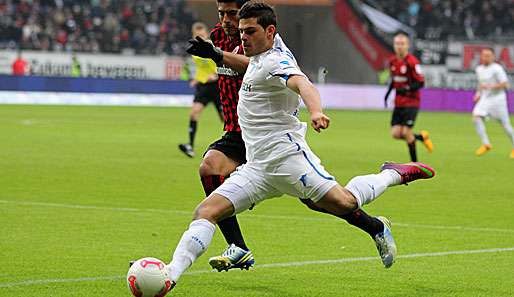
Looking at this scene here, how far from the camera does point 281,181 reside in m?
7.64

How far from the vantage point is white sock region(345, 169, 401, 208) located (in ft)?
26.4

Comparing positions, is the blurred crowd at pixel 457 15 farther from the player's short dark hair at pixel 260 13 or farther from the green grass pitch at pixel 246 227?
the player's short dark hair at pixel 260 13

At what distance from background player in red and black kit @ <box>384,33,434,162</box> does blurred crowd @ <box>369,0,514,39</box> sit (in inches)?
1291

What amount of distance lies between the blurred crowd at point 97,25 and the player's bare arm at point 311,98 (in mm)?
39455

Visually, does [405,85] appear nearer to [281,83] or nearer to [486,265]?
[486,265]

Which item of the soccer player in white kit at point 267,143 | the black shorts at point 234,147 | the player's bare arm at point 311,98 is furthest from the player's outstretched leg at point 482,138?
the player's bare arm at point 311,98

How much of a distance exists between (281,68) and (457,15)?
48.5 metres

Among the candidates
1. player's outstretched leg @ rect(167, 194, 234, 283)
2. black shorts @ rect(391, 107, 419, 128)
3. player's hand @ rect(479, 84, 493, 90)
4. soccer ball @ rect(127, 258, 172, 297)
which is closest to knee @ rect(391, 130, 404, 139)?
black shorts @ rect(391, 107, 419, 128)

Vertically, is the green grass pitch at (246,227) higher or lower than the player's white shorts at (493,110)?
higher

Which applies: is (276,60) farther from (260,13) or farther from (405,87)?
(405,87)

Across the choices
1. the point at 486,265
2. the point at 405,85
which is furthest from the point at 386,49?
the point at 486,265

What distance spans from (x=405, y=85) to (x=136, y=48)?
96.5 feet

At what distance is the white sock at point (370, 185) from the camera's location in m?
8.04

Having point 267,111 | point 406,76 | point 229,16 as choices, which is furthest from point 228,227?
point 406,76
